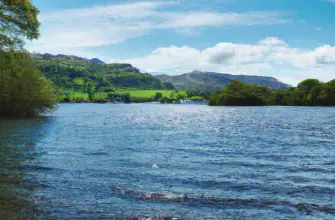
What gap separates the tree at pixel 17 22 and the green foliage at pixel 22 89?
55.7ft

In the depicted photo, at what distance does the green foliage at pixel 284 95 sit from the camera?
518 ft

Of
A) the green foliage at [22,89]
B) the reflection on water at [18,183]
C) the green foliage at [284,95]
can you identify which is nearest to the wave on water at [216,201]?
the reflection on water at [18,183]

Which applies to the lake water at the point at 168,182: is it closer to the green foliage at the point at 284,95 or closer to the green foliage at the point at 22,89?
the green foliage at the point at 22,89

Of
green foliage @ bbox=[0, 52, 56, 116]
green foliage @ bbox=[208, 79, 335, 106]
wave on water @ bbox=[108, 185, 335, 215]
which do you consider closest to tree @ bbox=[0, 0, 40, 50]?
green foliage @ bbox=[0, 52, 56, 116]

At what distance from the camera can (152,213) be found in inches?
437

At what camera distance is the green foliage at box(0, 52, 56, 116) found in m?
61.4

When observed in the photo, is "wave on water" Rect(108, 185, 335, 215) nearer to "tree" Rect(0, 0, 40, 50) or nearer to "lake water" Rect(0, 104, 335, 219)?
"lake water" Rect(0, 104, 335, 219)

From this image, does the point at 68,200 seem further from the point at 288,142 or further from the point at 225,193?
the point at 288,142

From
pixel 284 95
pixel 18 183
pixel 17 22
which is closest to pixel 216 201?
pixel 18 183

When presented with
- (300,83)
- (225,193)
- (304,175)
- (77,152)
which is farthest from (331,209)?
(300,83)

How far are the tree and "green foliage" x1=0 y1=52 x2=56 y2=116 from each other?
16986mm

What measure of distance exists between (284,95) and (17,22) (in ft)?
541

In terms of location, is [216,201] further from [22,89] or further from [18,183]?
A: [22,89]

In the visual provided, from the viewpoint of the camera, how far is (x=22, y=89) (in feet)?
209
